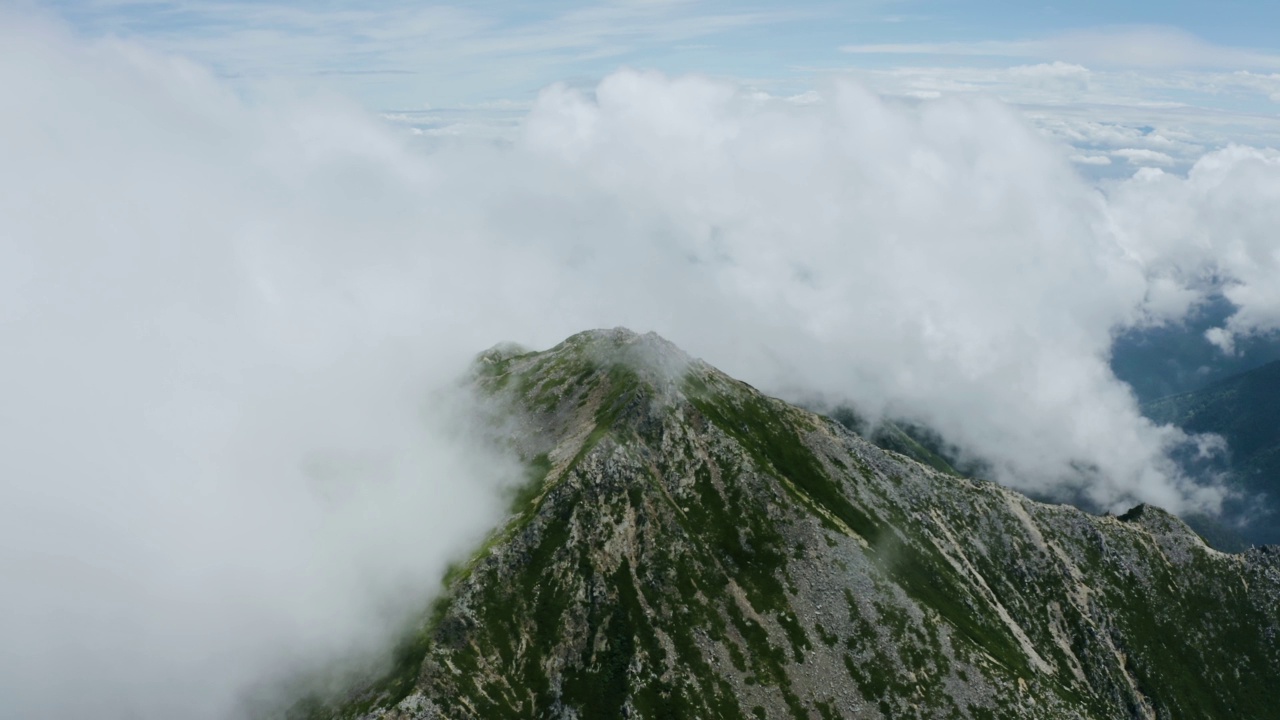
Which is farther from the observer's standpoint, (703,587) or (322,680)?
(703,587)

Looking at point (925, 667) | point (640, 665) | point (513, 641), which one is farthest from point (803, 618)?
point (513, 641)

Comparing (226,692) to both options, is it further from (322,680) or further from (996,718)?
(996,718)

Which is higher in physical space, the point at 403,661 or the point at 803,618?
the point at 403,661

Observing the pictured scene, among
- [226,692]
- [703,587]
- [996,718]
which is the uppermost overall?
[703,587]

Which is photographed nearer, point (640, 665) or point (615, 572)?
point (640, 665)

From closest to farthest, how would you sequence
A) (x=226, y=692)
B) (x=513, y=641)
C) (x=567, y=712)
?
(x=567, y=712), (x=513, y=641), (x=226, y=692)

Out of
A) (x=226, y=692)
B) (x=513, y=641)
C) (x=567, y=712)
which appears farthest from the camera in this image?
(x=226, y=692)

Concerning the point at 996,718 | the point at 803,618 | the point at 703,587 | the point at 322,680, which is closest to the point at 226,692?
the point at 322,680

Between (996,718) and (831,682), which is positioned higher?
(831,682)

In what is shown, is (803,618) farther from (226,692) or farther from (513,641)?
(226,692)
